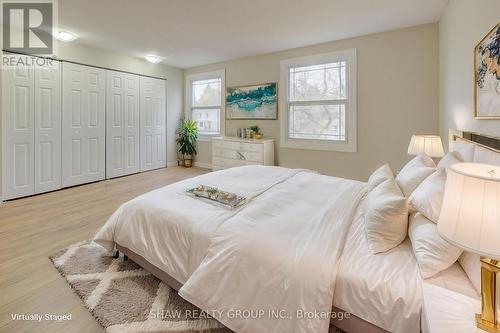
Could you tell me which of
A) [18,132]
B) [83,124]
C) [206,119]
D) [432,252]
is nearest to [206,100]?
[206,119]

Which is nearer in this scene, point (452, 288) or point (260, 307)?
point (452, 288)

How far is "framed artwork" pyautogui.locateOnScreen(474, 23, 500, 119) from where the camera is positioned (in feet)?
5.12

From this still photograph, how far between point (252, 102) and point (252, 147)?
3.38 feet

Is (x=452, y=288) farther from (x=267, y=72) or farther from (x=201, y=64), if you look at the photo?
(x=201, y=64)

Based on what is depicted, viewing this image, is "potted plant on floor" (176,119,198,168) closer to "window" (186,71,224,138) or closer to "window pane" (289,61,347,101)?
"window" (186,71,224,138)

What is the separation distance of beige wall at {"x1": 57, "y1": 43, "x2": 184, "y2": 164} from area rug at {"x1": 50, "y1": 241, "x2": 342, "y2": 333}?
3.74 m

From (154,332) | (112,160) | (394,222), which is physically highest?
(112,160)

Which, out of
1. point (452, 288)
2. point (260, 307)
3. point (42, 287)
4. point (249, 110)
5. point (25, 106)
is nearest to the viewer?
point (452, 288)

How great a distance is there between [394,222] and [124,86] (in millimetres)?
5487

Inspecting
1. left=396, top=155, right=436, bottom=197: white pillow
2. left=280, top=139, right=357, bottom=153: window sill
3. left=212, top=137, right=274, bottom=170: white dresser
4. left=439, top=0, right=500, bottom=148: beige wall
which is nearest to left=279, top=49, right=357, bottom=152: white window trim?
left=280, top=139, right=357, bottom=153: window sill

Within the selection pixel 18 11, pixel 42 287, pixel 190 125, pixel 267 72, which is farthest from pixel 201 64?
pixel 42 287

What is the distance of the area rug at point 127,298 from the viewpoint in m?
1.52

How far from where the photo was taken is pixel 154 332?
1.48m

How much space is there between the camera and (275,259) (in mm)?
1297
